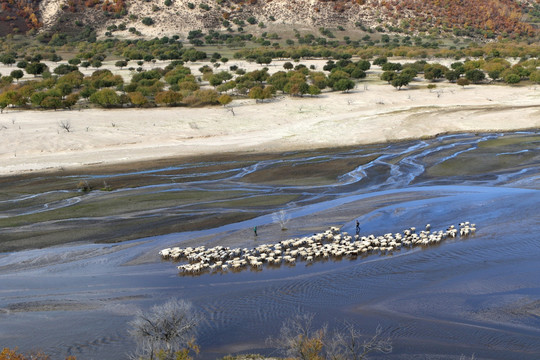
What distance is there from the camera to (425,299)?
25.1 meters

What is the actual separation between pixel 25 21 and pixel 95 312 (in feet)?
463

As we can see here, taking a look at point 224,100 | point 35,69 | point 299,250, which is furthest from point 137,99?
point 299,250

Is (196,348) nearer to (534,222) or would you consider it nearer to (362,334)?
(362,334)

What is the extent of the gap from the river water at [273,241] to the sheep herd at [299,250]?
683 millimetres

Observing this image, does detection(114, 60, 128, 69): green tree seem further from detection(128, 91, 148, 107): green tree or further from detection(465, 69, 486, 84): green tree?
detection(465, 69, 486, 84): green tree

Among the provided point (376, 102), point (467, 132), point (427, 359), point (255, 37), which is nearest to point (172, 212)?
point (427, 359)

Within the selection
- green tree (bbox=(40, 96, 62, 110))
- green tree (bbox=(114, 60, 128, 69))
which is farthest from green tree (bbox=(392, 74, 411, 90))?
green tree (bbox=(114, 60, 128, 69))

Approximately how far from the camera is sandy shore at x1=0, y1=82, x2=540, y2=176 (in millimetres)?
55003

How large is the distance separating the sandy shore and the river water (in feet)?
15.9

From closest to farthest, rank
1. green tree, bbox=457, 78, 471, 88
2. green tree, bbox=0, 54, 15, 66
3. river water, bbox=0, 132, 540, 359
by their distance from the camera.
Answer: river water, bbox=0, 132, 540, 359
green tree, bbox=457, 78, 471, 88
green tree, bbox=0, 54, 15, 66

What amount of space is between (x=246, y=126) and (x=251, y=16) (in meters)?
96.3

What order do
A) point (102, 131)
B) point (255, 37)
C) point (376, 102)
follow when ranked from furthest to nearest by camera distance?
point (255, 37), point (376, 102), point (102, 131)

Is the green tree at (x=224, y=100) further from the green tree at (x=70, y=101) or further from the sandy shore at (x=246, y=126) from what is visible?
the green tree at (x=70, y=101)

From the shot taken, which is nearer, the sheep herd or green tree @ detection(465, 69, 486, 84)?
the sheep herd
